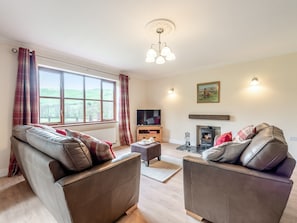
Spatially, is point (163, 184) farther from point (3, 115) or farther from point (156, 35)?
point (3, 115)

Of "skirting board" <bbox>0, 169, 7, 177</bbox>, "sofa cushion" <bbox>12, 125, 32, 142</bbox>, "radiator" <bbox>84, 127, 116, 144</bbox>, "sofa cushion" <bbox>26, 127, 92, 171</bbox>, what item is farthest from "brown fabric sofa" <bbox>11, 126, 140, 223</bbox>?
"radiator" <bbox>84, 127, 116, 144</bbox>

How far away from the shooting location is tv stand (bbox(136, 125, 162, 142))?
498 cm

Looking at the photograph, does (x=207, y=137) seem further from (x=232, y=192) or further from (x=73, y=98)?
(x=73, y=98)

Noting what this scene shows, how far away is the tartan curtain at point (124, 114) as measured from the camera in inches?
182

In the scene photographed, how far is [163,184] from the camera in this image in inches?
93.2

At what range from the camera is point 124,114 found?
184 inches

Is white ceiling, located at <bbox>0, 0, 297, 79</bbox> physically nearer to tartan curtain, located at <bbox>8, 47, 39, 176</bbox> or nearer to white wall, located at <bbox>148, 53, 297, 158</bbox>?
tartan curtain, located at <bbox>8, 47, 39, 176</bbox>

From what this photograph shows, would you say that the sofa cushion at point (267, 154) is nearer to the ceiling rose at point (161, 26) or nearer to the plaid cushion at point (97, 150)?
the plaid cushion at point (97, 150)

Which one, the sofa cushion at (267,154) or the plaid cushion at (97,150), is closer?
the sofa cushion at (267,154)

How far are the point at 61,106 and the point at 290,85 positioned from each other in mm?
5125

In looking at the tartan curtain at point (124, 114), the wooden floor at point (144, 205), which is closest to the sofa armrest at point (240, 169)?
the wooden floor at point (144, 205)

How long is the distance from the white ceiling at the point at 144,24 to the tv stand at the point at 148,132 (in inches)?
93.5

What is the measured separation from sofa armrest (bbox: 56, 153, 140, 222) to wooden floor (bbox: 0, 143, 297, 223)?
0.23 meters

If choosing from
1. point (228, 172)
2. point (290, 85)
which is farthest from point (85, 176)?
point (290, 85)
